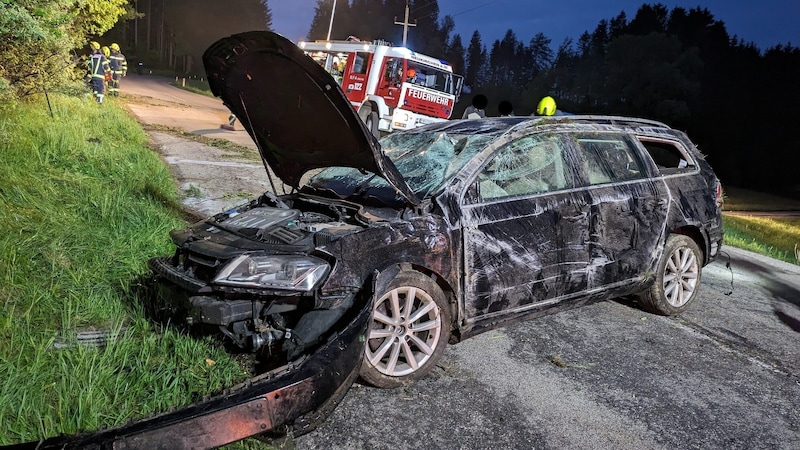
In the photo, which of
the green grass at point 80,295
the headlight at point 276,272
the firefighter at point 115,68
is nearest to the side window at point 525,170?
the headlight at point 276,272

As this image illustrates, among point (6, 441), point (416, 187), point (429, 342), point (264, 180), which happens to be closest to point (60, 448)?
point (6, 441)

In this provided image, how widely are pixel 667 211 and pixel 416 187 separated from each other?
221 cm

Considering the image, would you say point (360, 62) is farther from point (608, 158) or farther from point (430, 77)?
point (608, 158)

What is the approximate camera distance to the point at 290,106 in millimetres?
3600

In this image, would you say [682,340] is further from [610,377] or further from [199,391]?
[199,391]

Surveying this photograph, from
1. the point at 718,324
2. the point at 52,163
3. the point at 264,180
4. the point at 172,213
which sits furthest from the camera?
the point at 264,180

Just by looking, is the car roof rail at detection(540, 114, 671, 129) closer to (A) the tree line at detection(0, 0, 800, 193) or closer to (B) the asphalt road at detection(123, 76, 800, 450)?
(B) the asphalt road at detection(123, 76, 800, 450)

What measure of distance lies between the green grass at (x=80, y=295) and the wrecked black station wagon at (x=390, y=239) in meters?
0.39

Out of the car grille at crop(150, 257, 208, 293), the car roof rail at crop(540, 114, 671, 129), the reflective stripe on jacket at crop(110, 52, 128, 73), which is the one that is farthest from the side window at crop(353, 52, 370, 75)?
the car grille at crop(150, 257, 208, 293)

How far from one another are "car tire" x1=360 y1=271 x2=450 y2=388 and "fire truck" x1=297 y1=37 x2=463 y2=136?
41.2 feet

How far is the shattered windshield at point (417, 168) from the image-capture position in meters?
3.64

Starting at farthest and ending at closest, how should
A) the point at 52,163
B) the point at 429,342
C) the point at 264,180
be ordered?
the point at 264,180 → the point at 52,163 → the point at 429,342

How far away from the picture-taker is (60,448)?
71.3 inches

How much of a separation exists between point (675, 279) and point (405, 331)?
2.72 meters
